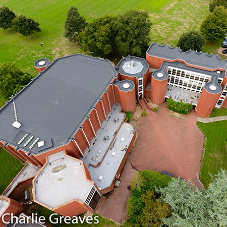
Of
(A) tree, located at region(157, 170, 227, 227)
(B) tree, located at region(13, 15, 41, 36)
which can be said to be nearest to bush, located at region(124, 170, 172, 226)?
(A) tree, located at region(157, 170, 227, 227)

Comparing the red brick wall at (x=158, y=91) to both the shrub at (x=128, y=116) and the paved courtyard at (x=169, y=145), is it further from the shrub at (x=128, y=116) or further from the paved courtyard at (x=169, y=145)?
the shrub at (x=128, y=116)

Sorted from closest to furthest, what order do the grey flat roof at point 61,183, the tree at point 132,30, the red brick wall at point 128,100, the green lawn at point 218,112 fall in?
1. the grey flat roof at point 61,183
2. the red brick wall at point 128,100
3. the green lawn at point 218,112
4. the tree at point 132,30

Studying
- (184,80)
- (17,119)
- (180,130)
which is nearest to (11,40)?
(17,119)

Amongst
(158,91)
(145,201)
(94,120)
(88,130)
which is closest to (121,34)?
(158,91)

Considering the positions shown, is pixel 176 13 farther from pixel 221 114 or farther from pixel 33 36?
pixel 33 36

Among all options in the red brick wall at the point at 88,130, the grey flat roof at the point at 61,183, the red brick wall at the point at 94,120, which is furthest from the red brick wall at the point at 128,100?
the grey flat roof at the point at 61,183

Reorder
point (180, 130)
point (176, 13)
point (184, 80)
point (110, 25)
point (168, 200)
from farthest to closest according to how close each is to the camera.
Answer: point (176, 13)
point (110, 25)
point (184, 80)
point (180, 130)
point (168, 200)
